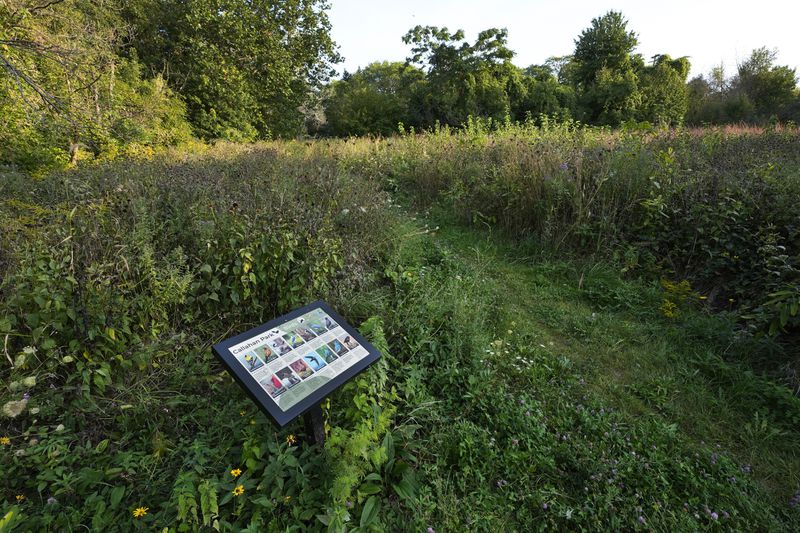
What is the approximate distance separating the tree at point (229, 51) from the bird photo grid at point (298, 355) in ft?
51.6

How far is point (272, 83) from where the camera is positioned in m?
17.4

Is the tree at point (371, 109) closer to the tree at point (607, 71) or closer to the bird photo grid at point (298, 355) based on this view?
the tree at point (607, 71)

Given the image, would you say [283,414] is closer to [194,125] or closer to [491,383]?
[491,383]

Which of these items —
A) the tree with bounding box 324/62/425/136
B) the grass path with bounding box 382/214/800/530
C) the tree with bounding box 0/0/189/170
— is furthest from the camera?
the tree with bounding box 324/62/425/136

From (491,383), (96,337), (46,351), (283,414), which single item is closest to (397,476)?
(283,414)

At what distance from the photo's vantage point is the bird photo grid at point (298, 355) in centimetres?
150

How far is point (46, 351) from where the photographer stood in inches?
76.1

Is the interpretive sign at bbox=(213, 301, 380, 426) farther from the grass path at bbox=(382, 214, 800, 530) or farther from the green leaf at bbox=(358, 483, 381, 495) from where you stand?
the grass path at bbox=(382, 214, 800, 530)

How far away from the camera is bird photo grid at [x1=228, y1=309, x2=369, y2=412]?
1504 mm

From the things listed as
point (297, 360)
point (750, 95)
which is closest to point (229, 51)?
point (297, 360)

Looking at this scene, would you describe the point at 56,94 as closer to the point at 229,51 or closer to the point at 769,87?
the point at 229,51

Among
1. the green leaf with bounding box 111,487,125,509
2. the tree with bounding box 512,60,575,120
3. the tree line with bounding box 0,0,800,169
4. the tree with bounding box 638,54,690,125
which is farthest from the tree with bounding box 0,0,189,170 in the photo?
the tree with bounding box 638,54,690,125

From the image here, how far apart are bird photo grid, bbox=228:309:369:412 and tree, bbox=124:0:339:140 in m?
15.7

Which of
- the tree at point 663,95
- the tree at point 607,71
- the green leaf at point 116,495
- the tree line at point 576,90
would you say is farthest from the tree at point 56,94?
the tree at point 663,95
